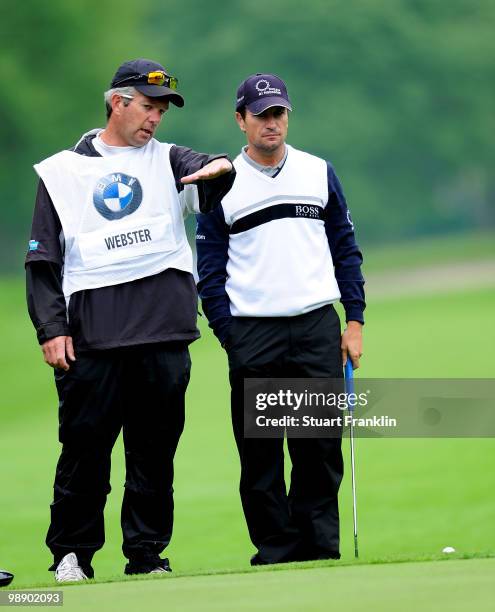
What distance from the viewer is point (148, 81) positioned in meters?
6.01

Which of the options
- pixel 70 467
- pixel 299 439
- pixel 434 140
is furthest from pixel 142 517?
pixel 434 140

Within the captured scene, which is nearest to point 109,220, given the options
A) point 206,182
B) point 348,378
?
point 206,182

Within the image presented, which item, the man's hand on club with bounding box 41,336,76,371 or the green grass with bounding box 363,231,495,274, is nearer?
the man's hand on club with bounding box 41,336,76,371

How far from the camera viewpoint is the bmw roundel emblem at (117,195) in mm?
5906

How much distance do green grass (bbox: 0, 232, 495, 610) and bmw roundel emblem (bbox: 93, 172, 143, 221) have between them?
4.46ft

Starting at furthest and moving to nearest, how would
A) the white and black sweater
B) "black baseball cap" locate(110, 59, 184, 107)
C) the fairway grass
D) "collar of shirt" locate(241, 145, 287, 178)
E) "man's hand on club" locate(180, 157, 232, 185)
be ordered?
"collar of shirt" locate(241, 145, 287, 178) → the white and black sweater → "black baseball cap" locate(110, 59, 184, 107) → "man's hand on club" locate(180, 157, 232, 185) → the fairway grass

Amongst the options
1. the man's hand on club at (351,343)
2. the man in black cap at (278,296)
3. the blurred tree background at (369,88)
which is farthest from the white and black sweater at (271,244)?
the blurred tree background at (369,88)

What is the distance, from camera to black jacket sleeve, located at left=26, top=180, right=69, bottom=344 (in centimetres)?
585

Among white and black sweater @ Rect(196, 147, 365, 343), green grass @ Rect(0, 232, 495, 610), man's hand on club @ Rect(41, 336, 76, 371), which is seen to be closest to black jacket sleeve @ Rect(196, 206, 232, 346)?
white and black sweater @ Rect(196, 147, 365, 343)

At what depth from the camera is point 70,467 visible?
605 centimetres

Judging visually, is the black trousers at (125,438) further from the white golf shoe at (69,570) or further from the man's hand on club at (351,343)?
the man's hand on club at (351,343)

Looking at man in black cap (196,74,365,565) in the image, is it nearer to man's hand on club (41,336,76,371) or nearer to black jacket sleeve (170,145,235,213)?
black jacket sleeve (170,145,235,213)

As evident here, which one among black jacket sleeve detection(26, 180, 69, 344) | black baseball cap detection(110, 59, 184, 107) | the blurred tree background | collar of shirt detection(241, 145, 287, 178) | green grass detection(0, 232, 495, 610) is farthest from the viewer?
the blurred tree background

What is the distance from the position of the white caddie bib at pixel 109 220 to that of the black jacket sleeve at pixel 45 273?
40 mm
